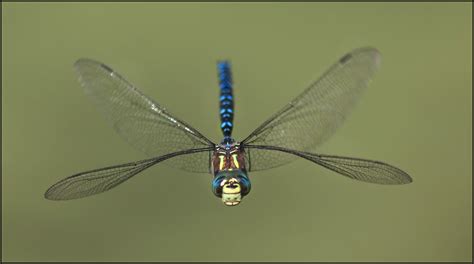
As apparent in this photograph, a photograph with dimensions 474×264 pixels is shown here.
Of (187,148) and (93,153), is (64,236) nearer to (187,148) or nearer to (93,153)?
(93,153)

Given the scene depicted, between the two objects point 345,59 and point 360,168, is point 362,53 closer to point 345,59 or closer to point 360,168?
point 345,59

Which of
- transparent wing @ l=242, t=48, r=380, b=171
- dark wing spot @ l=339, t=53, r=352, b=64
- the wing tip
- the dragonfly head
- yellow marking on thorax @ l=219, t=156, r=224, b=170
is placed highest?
the wing tip

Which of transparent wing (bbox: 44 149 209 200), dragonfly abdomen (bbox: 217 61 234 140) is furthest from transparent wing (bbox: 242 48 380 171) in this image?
transparent wing (bbox: 44 149 209 200)

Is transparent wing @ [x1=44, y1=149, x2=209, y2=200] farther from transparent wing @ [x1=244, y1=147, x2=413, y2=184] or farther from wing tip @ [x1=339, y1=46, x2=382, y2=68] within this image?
wing tip @ [x1=339, y1=46, x2=382, y2=68]

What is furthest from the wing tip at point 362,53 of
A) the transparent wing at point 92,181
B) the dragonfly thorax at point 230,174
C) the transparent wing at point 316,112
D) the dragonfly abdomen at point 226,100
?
the transparent wing at point 92,181

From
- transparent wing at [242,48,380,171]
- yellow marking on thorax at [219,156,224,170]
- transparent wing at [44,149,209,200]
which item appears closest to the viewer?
transparent wing at [44,149,209,200]

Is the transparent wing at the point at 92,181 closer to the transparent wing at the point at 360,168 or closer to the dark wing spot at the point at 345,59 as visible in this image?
the transparent wing at the point at 360,168

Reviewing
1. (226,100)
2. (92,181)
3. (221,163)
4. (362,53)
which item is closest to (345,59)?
(362,53)
